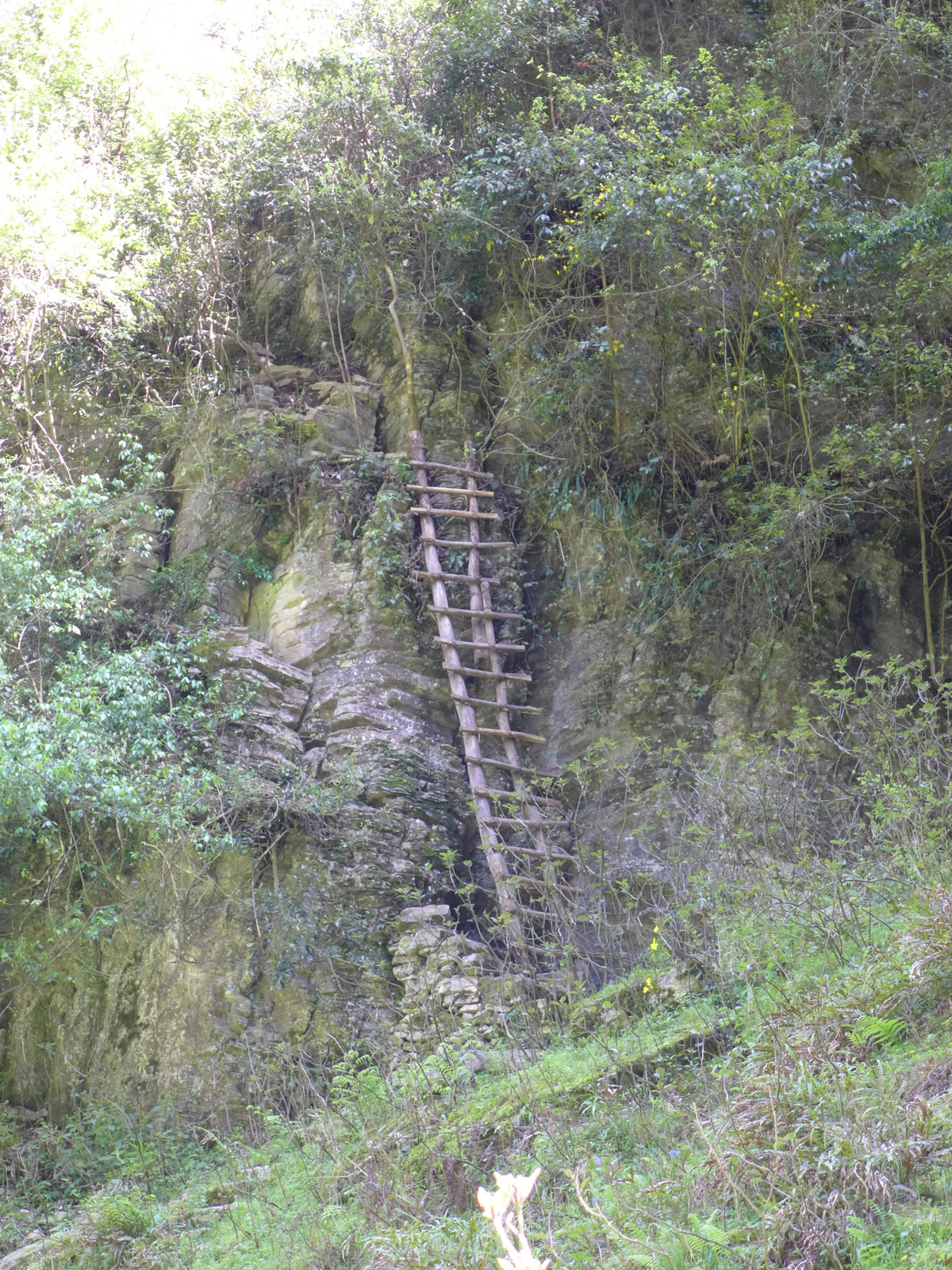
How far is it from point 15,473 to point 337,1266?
6.13 meters

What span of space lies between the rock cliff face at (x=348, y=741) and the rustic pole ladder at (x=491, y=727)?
0.27 meters

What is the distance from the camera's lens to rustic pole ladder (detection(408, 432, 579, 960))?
23.0 ft

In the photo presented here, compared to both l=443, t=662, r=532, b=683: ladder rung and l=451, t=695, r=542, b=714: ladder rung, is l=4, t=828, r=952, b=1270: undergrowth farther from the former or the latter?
l=443, t=662, r=532, b=683: ladder rung

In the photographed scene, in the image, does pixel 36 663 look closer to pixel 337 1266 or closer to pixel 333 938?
pixel 333 938

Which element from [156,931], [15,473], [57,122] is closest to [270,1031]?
[156,931]

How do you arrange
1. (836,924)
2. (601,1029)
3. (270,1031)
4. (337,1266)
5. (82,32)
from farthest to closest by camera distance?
(82,32), (270,1031), (601,1029), (836,924), (337,1266)

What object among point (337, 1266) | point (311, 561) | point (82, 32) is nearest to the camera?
point (337, 1266)

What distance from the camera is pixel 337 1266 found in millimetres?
4164

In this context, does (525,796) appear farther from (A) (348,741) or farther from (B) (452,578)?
(B) (452,578)

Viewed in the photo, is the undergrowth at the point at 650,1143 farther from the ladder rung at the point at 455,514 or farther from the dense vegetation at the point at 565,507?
the ladder rung at the point at 455,514

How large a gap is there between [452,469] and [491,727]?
7.27 feet

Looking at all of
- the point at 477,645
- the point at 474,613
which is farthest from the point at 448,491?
the point at 477,645

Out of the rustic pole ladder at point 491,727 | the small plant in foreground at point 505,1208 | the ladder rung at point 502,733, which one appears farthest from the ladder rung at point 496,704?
the small plant in foreground at point 505,1208

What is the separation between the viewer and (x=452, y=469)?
9.04 meters
